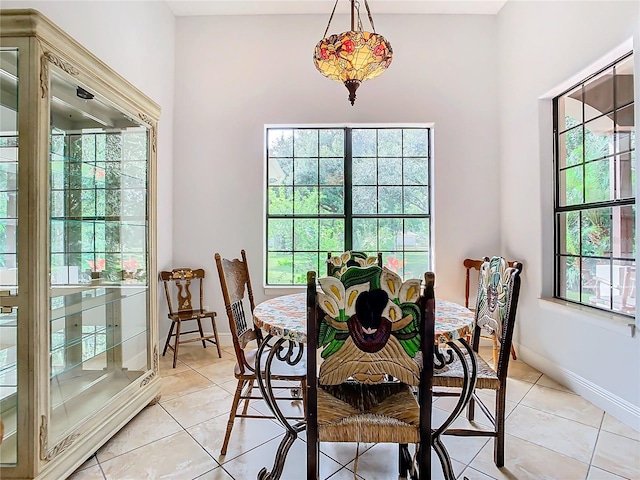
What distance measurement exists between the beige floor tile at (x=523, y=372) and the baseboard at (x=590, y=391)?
0.17 ft

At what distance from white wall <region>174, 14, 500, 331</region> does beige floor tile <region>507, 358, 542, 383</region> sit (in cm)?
79

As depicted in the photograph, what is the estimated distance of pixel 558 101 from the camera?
289 cm

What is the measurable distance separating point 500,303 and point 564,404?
123 centimetres

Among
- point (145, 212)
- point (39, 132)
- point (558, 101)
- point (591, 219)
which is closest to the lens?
point (39, 132)

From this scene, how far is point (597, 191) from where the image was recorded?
8.19 feet

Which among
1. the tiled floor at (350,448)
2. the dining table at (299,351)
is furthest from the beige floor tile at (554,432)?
the dining table at (299,351)

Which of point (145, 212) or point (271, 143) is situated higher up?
point (271, 143)

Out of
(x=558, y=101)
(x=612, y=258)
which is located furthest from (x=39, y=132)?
(x=558, y=101)

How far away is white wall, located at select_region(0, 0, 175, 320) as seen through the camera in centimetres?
230

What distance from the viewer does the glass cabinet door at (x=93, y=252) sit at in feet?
5.68

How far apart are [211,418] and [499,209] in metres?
3.24

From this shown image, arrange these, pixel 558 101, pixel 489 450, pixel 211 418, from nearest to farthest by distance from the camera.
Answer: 1. pixel 489 450
2. pixel 211 418
3. pixel 558 101

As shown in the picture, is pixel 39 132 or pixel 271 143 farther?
pixel 271 143

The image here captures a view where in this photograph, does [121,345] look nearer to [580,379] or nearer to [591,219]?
[580,379]
